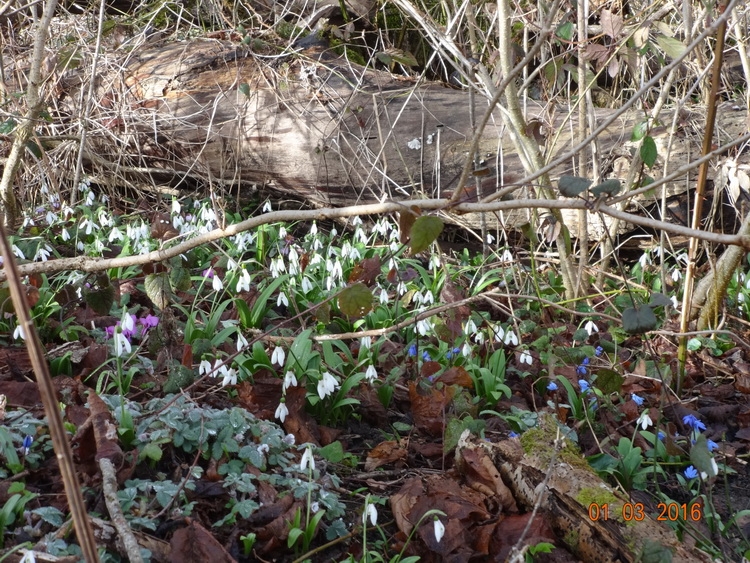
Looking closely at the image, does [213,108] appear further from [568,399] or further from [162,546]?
[162,546]

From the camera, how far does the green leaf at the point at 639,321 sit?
1.73 m

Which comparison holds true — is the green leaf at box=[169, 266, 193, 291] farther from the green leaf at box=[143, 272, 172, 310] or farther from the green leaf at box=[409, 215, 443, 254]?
the green leaf at box=[409, 215, 443, 254]

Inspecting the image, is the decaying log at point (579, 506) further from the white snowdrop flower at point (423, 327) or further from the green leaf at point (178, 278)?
the green leaf at point (178, 278)

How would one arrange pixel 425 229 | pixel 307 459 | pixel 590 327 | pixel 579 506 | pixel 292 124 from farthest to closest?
pixel 292 124, pixel 590 327, pixel 307 459, pixel 579 506, pixel 425 229

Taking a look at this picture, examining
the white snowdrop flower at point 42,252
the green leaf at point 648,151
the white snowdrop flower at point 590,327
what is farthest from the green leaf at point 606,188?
the white snowdrop flower at point 42,252

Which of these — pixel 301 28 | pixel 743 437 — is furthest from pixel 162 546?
pixel 301 28

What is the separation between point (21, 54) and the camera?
215 inches

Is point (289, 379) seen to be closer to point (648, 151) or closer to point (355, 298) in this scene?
point (355, 298)

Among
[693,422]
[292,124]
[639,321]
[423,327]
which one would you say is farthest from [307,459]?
[292,124]

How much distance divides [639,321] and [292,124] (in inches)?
152

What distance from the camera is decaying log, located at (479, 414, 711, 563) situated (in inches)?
69.6

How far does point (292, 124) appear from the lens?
514 centimetres

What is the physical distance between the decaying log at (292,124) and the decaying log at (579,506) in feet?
9.21

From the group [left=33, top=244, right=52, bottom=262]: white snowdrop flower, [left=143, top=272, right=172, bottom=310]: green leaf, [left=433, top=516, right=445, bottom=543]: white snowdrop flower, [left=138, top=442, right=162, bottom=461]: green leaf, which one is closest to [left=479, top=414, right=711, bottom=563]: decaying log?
[left=433, top=516, right=445, bottom=543]: white snowdrop flower
